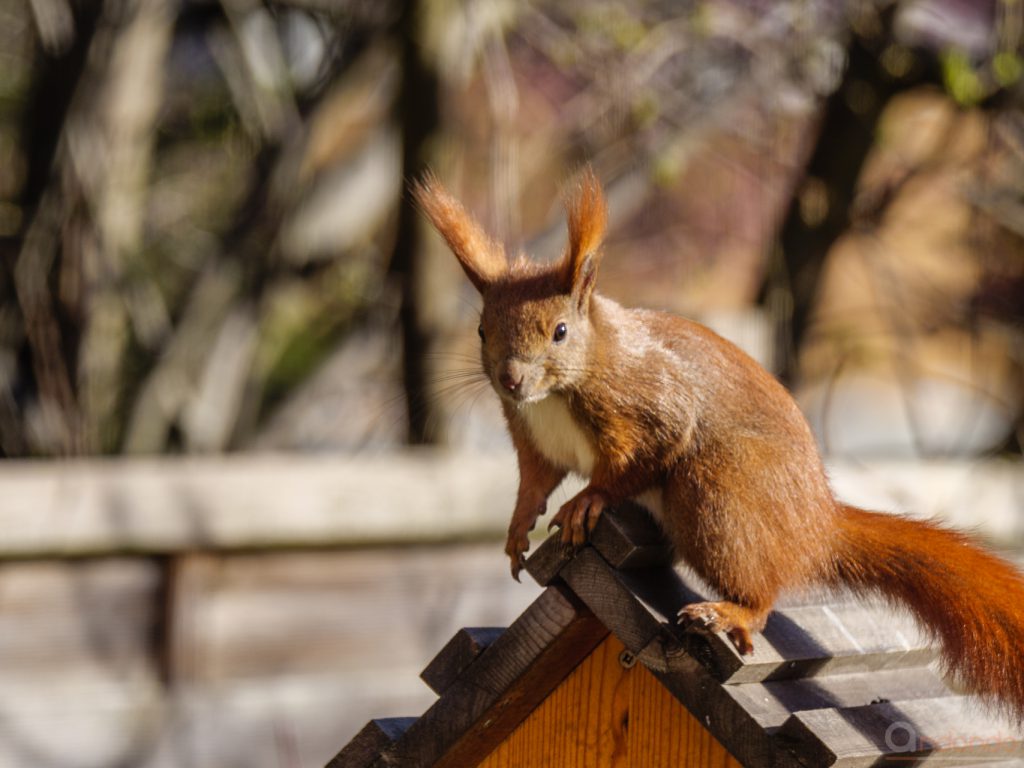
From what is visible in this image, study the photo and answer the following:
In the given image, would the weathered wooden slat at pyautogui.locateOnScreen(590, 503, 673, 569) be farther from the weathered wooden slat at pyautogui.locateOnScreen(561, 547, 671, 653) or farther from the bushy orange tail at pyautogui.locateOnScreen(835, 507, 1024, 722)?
the bushy orange tail at pyautogui.locateOnScreen(835, 507, 1024, 722)

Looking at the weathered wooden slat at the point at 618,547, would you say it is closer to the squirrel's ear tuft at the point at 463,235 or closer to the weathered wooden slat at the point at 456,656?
the weathered wooden slat at the point at 456,656

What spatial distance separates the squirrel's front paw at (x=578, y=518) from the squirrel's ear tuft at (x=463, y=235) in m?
0.37

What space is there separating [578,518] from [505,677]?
19 cm

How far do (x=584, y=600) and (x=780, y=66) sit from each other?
9.31 ft

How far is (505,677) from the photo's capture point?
1.51 metres

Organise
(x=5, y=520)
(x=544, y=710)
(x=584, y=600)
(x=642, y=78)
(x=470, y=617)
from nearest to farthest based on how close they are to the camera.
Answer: (x=584, y=600) < (x=544, y=710) < (x=5, y=520) < (x=470, y=617) < (x=642, y=78)

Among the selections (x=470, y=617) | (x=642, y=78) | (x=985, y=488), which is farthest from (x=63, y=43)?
(x=985, y=488)

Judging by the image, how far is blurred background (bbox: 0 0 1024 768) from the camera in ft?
9.90

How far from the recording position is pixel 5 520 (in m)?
2.83

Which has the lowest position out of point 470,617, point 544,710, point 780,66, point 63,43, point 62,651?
point 544,710

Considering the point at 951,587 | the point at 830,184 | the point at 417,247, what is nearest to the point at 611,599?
the point at 951,587

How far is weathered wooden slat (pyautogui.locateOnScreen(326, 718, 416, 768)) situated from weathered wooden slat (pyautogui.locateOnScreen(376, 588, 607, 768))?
0.01m

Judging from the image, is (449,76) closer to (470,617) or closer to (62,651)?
(470,617)

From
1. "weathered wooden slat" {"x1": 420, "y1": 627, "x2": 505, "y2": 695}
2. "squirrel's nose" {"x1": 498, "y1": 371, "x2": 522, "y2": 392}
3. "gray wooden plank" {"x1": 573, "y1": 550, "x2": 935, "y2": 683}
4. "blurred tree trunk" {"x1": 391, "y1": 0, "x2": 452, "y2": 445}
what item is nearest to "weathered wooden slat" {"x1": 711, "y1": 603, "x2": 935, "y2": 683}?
"gray wooden plank" {"x1": 573, "y1": 550, "x2": 935, "y2": 683}
